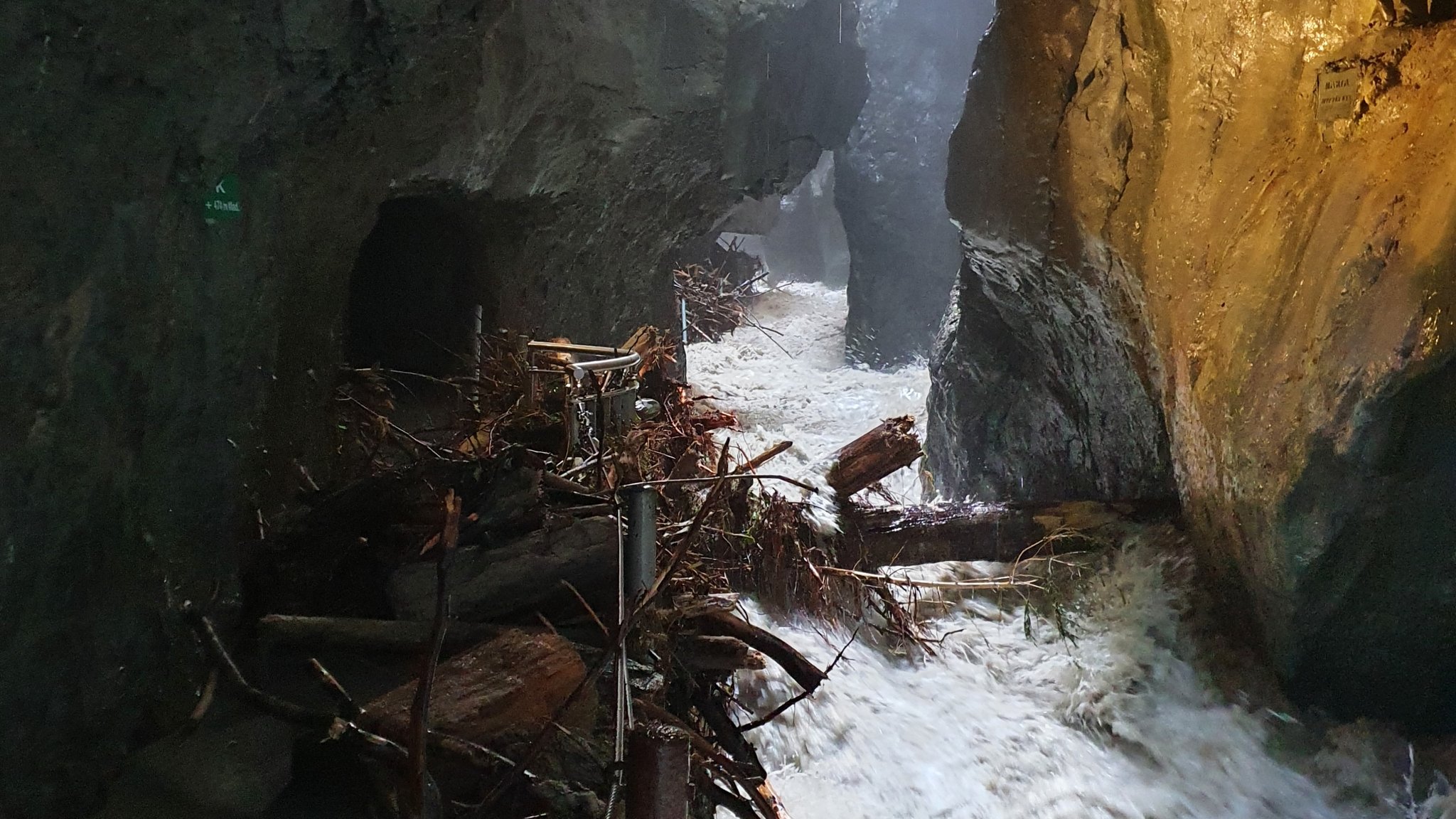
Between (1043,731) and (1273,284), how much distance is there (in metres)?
1.76

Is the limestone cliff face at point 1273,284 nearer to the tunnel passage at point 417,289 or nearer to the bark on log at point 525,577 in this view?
the bark on log at point 525,577

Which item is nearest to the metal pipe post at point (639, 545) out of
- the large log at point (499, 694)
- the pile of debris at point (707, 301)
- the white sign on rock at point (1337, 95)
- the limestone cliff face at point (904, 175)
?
the large log at point (499, 694)

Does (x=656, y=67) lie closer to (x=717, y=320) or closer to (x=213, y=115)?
(x=717, y=320)

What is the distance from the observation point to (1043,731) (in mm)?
3150

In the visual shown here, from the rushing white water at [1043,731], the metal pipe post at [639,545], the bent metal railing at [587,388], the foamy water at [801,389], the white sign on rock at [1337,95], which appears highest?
the white sign on rock at [1337,95]

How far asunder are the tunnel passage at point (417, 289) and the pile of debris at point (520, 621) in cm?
166

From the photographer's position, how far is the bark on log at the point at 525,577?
1.84 metres

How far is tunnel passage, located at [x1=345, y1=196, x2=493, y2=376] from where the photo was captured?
4.49 metres

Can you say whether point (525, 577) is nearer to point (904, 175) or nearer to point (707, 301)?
point (707, 301)

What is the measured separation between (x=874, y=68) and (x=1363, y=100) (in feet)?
44.8

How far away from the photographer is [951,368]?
6145 mm

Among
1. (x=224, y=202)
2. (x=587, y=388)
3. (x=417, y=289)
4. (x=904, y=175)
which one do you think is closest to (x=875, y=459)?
(x=587, y=388)

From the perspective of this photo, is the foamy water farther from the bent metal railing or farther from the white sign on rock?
the white sign on rock

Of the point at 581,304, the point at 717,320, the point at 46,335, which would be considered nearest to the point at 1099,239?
the point at 581,304
